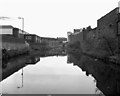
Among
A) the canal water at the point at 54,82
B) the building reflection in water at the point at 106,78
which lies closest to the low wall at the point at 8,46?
the canal water at the point at 54,82

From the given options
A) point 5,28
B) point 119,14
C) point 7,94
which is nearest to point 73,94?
point 7,94

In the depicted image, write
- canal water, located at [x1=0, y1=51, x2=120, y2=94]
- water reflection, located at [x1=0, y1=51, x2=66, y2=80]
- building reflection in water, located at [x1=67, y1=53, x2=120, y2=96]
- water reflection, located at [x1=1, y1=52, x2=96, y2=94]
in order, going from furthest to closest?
1. water reflection, located at [x1=0, y1=51, x2=66, y2=80]
2. building reflection in water, located at [x1=67, y1=53, x2=120, y2=96]
3. canal water, located at [x1=0, y1=51, x2=120, y2=94]
4. water reflection, located at [x1=1, y1=52, x2=96, y2=94]

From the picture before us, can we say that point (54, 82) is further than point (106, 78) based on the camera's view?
No

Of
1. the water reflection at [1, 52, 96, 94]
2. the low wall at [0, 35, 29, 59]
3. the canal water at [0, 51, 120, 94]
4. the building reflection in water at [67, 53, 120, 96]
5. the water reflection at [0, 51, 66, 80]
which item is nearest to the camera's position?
the water reflection at [1, 52, 96, 94]

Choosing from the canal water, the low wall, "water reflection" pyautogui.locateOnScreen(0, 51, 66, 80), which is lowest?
"water reflection" pyautogui.locateOnScreen(0, 51, 66, 80)

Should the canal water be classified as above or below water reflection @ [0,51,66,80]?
above

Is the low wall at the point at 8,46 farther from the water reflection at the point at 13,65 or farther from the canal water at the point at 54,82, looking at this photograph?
the canal water at the point at 54,82

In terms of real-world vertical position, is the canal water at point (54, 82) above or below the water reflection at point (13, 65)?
above

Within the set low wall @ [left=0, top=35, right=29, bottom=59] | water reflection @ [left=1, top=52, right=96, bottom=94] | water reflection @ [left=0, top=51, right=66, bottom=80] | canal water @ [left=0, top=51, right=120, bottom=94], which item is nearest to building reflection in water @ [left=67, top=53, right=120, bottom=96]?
canal water @ [left=0, top=51, right=120, bottom=94]

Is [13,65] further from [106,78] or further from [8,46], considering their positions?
[8,46]

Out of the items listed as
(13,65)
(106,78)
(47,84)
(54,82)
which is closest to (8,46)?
(13,65)

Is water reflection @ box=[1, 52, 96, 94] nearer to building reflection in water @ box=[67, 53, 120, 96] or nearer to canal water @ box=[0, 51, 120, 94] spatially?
canal water @ box=[0, 51, 120, 94]

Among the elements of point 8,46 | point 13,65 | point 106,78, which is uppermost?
point 8,46

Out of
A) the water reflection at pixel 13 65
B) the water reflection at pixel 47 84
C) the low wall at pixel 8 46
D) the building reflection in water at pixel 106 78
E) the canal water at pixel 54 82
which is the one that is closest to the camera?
the water reflection at pixel 47 84
